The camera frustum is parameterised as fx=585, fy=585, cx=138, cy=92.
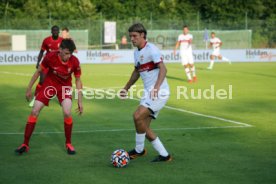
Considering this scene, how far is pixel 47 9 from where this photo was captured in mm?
56312

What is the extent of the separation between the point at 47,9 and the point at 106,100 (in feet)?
131

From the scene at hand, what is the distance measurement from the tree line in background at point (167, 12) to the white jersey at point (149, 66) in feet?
120

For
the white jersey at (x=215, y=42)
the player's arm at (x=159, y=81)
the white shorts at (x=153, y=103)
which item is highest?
the white jersey at (x=215, y=42)

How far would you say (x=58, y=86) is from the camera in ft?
32.7

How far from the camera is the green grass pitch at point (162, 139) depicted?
819 cm

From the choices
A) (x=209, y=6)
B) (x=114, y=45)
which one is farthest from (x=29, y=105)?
(x=209, y=6)

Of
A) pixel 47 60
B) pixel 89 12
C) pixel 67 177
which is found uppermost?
pixel 89 12

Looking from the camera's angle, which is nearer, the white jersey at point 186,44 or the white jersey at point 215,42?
the white jersey at point 186,44

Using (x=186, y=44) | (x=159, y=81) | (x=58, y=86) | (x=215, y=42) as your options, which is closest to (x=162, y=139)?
(x=58, y=86)

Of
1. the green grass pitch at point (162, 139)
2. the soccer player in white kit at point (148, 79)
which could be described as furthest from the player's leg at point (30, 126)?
the soccer player in white kit at point (148, 79)

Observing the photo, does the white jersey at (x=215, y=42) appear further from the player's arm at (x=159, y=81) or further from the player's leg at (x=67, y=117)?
the player's arm at (x=159, y=81)

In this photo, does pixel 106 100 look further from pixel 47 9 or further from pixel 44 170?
pixel 47 9

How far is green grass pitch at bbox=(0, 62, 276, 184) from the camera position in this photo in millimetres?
8188

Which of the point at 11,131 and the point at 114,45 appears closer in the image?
the point at 11,131
